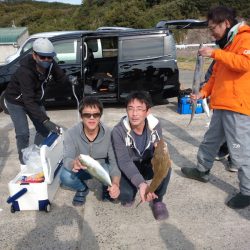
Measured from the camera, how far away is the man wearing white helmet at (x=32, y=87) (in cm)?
373

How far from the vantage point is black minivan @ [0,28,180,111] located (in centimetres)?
738

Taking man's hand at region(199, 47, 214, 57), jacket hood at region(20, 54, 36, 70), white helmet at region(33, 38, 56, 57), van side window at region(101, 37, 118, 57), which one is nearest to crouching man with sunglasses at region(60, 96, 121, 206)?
white helmet at region(33, 38, 56, 57)

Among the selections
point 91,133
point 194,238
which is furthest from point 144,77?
point 194,238

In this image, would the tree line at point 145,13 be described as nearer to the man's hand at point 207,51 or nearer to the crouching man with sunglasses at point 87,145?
the man's hand at point 207,51

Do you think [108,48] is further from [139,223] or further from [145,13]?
[145,13]

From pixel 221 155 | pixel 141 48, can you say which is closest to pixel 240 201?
pixel 221 155

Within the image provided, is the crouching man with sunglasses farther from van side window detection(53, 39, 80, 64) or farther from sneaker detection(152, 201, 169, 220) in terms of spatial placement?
van side window detection(53, 39, 80, 64)

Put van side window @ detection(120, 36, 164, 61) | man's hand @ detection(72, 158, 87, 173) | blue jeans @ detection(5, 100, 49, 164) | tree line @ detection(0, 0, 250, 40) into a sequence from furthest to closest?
tree line @ detection(0, 0, 250, 40) → van side window @ detection(120, 36, 164, 61) → blue jeans @ detection(5, 100, 49, 164) → man's hand @ detection(72, 158, 87, 173)

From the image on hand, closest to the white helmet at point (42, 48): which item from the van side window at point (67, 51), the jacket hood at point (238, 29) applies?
the jacket hood at point (238, 29)

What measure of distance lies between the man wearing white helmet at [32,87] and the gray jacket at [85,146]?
1.84 feet

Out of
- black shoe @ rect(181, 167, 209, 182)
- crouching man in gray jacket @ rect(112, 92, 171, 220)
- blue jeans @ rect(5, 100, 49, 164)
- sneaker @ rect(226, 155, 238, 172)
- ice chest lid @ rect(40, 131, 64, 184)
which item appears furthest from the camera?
sneaker @ rect(226, 155, 238, 172)

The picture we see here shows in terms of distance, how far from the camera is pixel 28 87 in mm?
3787

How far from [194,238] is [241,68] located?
5.00ft

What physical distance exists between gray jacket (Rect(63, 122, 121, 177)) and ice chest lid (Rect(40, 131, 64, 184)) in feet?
0.66
